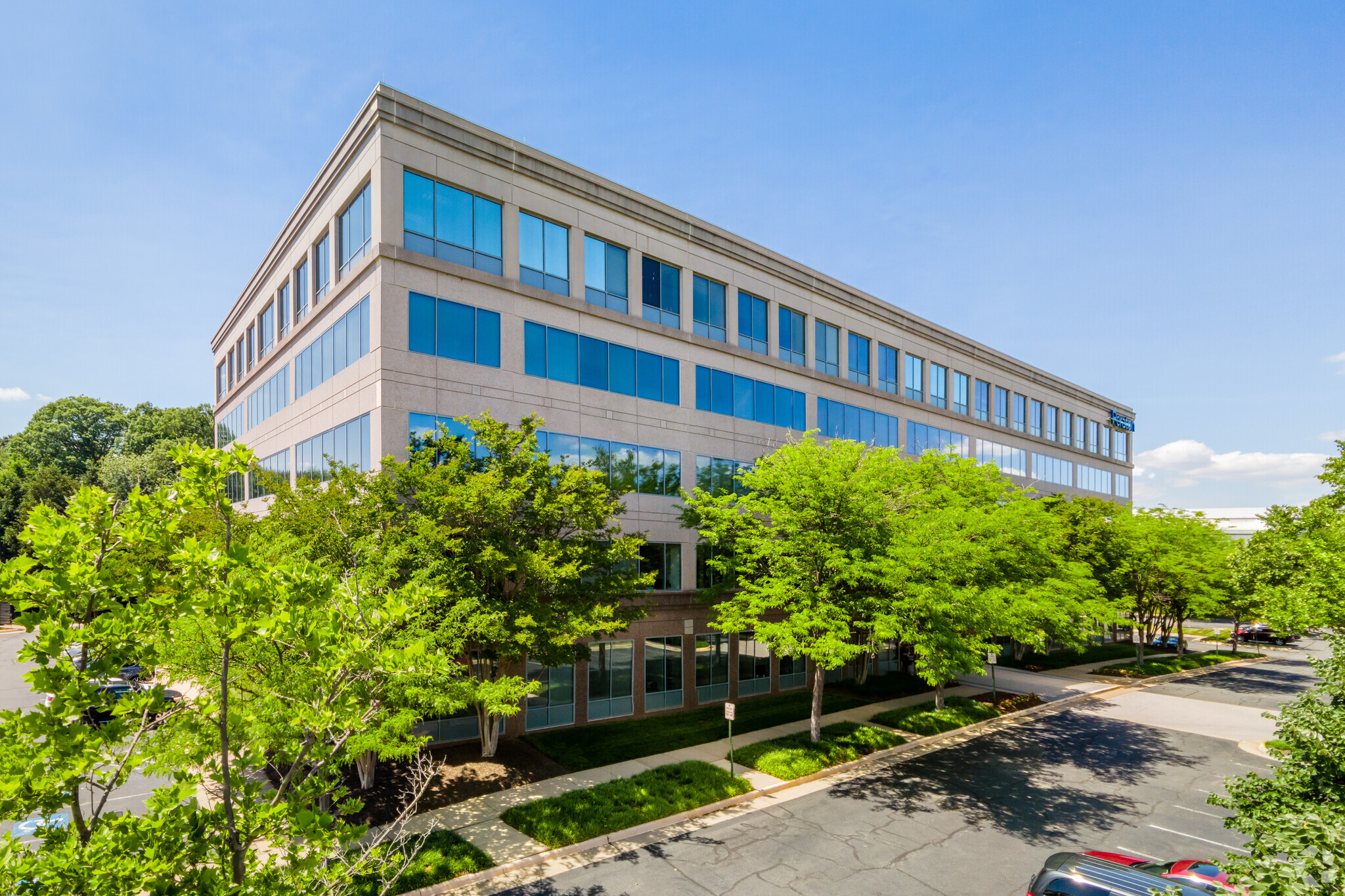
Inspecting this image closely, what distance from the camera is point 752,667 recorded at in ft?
107

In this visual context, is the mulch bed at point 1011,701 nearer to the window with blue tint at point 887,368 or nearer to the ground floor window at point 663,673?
the ground floor window at point 663,673

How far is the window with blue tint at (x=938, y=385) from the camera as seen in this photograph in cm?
4562

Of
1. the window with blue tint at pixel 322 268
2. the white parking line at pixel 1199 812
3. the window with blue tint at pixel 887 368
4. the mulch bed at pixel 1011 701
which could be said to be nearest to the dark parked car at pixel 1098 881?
the white parking line at pixel 1199 812

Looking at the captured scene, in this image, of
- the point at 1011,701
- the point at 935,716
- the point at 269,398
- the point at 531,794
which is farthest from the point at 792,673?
the point at 269,398

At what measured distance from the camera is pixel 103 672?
540cm

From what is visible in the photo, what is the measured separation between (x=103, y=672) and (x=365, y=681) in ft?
20.7

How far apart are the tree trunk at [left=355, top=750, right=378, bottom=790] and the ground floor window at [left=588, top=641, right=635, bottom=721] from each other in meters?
9.28

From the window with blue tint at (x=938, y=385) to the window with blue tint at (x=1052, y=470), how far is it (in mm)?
13937

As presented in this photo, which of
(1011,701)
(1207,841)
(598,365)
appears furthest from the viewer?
(1011,701)

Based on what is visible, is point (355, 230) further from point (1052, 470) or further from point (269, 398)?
point (1052, 470)

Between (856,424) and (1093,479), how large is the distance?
122 feet

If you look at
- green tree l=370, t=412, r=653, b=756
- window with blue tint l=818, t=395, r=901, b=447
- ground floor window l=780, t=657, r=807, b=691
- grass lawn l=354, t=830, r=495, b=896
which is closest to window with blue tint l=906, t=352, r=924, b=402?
window with blue tint l=818, t=395, r=901, b=447

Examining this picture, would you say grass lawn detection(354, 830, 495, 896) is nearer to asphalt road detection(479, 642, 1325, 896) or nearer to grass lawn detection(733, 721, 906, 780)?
asphalt road detection(479, 642, 1325, 896)

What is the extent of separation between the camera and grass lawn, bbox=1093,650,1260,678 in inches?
1609
